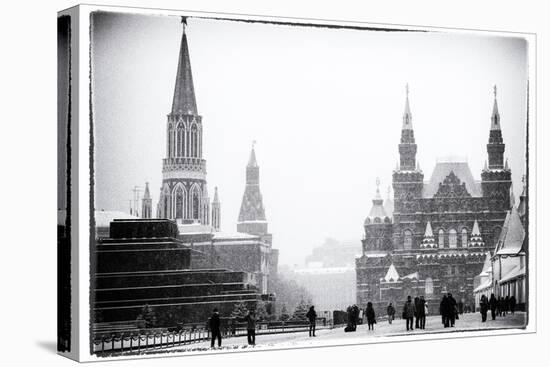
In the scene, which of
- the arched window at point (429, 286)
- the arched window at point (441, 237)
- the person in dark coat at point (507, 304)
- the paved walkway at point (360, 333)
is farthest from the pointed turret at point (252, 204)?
the person in dark coat at point (507, 304)

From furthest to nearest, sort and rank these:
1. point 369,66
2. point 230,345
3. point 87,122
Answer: point 369,66 → point 230,345 → point 87,122

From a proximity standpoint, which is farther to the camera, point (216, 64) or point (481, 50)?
point (481, 50)

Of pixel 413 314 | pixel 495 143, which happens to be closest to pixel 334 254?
pixel 413 314

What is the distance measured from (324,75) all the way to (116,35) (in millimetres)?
3355

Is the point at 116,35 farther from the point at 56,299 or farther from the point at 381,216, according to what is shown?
the point at 381,216

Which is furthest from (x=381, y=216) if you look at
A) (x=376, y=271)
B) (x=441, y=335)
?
(x=441, y=335)

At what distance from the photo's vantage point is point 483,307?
63.7 ft

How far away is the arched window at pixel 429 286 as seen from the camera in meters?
19.2

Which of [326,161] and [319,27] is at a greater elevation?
[319,27]

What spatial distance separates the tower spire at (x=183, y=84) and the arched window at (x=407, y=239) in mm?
4197

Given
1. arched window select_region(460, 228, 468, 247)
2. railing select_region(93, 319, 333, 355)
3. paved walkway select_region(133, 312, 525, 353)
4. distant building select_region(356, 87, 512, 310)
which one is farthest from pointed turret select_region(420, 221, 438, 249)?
railing select_region(93, 319, 333, 355)

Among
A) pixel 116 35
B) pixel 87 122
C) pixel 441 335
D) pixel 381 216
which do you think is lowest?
pixel 441 335

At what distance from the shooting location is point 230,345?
17.3 metres

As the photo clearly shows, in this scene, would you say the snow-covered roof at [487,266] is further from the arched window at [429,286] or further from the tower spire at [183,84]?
the tower spire at [183,84]
